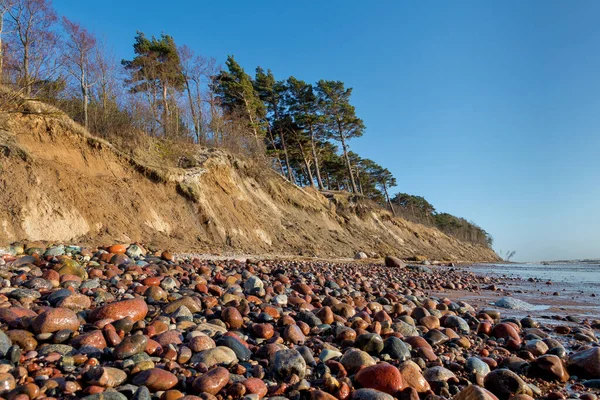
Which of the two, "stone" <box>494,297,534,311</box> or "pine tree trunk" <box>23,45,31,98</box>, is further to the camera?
"pine tree trunk" <box>23,45,31,98</box>

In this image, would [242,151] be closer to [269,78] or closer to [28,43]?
[28,43]

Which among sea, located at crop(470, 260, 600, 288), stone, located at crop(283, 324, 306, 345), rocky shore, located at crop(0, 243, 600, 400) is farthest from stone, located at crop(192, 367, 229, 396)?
sea, located at crop(470, 260, 600, 288)

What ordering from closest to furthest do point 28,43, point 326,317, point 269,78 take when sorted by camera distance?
point 326,317 → point 28,43 → point 269,78

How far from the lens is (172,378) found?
2.39m

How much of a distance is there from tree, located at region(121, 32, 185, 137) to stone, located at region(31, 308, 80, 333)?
22.9m

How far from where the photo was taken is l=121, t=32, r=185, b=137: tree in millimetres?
24609

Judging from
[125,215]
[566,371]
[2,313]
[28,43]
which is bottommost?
[566,371]

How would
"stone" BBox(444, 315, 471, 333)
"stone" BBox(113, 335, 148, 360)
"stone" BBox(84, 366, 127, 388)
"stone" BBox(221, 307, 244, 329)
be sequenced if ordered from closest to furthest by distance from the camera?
"stone" BBox(84, 366, 127, 388) < "stone" BBox(113, 335, 148, 360) < "stone" BBox(221, 307, 244, 329) < "stone" BBox(444, 315, 471, 333)

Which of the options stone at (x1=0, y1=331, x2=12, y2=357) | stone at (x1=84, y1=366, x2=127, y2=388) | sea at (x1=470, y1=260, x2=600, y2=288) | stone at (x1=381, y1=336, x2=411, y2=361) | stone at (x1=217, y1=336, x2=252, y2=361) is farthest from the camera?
sea at (x1=470, y1=260, x2=600, y2=288)

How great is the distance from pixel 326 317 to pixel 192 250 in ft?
30.2

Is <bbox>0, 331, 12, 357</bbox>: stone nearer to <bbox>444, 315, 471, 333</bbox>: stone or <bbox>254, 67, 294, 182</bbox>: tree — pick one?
<bbox>444, 315, 471, 333</bbox>: stone

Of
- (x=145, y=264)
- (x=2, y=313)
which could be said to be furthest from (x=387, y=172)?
(x=2, y=313)

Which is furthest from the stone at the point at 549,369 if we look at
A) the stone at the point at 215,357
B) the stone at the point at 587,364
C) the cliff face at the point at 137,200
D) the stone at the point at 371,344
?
the cliff face at the point at 137,200

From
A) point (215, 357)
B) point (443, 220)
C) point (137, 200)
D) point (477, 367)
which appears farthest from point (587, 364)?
point (443, 220)
